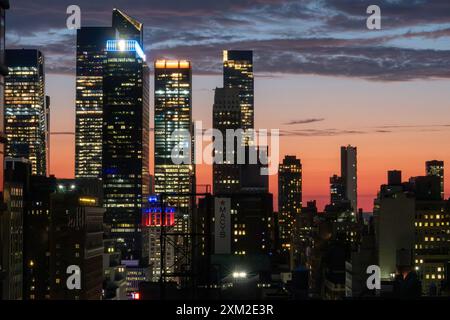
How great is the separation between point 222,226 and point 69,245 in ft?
106

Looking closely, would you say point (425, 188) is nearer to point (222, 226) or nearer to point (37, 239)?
point (222, 226)

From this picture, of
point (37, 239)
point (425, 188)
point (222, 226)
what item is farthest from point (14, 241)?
point (222, 226)

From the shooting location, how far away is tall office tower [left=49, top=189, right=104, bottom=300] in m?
106

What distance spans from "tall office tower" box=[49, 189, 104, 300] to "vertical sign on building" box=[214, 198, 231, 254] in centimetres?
2083

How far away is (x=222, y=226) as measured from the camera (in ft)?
440

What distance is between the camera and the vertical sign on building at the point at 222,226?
126 m

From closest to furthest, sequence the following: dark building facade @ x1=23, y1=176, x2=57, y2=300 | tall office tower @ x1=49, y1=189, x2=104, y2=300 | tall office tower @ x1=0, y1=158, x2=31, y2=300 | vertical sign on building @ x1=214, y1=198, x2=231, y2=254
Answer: tall office tower @ x1=0, y1=158, x2=31, y2=300
tall office tower @ x1=49, y1=189, x2=104, y2=300
dark building facade @ x1=23, y1=176, x2=57, y2=300
vertical sign on building @ x1=214, y1=198, x2=231, y2=254

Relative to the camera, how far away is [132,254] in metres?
187

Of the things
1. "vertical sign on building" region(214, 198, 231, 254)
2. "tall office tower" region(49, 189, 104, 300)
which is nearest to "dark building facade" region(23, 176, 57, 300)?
"tall office tower" region(49, 189, 104, 300)

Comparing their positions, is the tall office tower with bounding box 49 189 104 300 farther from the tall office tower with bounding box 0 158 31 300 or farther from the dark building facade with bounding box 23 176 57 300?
the tall office tower with bounding box 0 158 31 300
